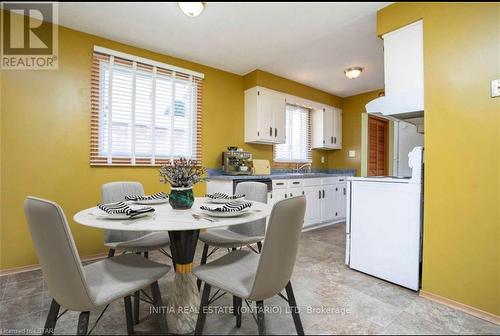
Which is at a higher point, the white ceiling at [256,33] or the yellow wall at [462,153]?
the white ceiling at [256,33]

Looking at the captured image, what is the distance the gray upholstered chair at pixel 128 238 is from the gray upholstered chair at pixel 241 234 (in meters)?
0.32

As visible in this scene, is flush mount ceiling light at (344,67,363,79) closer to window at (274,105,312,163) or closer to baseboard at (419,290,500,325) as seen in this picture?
window at (274,105,312,163)

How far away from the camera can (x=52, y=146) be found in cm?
229

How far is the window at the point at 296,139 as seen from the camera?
13.8 feet

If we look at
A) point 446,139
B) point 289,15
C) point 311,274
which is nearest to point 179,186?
point 311,274

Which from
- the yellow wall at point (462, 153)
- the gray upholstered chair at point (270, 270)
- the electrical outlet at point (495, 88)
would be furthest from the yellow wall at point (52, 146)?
the electrical outlet at point (495, 88)

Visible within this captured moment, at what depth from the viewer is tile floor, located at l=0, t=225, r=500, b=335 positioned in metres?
1.38

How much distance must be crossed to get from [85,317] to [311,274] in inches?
67.4

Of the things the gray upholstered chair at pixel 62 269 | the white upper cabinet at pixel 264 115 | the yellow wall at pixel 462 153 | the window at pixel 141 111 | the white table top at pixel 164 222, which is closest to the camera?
the gray upholstered chair at pixel 62 269

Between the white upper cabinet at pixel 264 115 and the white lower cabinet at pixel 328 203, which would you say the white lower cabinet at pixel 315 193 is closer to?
the white lower cabinet at pixel 328 203

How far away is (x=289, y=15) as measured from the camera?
195cm

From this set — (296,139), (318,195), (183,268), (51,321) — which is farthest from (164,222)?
(296,139)

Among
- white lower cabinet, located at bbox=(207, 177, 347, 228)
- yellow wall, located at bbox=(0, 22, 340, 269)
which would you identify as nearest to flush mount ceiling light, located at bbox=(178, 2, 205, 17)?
yellow wall, located at bbox=(0, 22, 340, 269)

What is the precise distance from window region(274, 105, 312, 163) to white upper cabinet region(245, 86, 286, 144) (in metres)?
0.42
